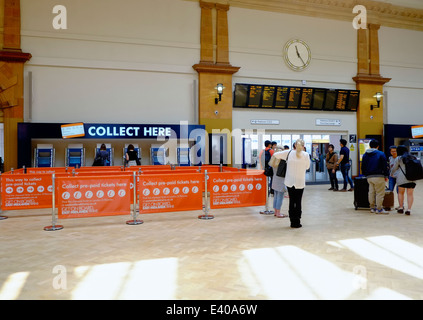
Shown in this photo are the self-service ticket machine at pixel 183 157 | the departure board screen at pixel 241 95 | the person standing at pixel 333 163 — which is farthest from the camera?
the departure board screen at pixel 241 95

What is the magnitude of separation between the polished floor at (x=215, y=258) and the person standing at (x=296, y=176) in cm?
33

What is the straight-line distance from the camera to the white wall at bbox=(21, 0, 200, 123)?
35.2ft

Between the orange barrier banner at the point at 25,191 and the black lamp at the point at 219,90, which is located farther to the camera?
the black lamp at the point at 219,90

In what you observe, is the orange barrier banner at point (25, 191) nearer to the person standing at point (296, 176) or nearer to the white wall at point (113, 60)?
the white wall at point (113, 60)

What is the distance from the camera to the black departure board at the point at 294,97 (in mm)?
13305

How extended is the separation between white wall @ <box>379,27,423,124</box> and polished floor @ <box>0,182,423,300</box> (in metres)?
10.2

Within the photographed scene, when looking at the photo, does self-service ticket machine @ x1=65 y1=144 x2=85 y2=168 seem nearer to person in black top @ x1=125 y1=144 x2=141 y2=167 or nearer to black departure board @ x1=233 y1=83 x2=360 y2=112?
person in black top @ x1=125 y1=144 x2=141 y2=167

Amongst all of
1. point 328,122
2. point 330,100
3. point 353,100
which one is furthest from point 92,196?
point 353,100

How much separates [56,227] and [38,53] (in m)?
7.36

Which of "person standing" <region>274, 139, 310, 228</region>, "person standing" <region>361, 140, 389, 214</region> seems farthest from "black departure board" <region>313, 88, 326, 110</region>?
"person standing" <region>274, 139, 310, 228</region>

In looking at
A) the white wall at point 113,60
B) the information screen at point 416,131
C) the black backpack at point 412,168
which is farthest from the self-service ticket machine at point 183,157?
the information screen at point 416,131

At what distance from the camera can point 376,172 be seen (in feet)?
22.6
